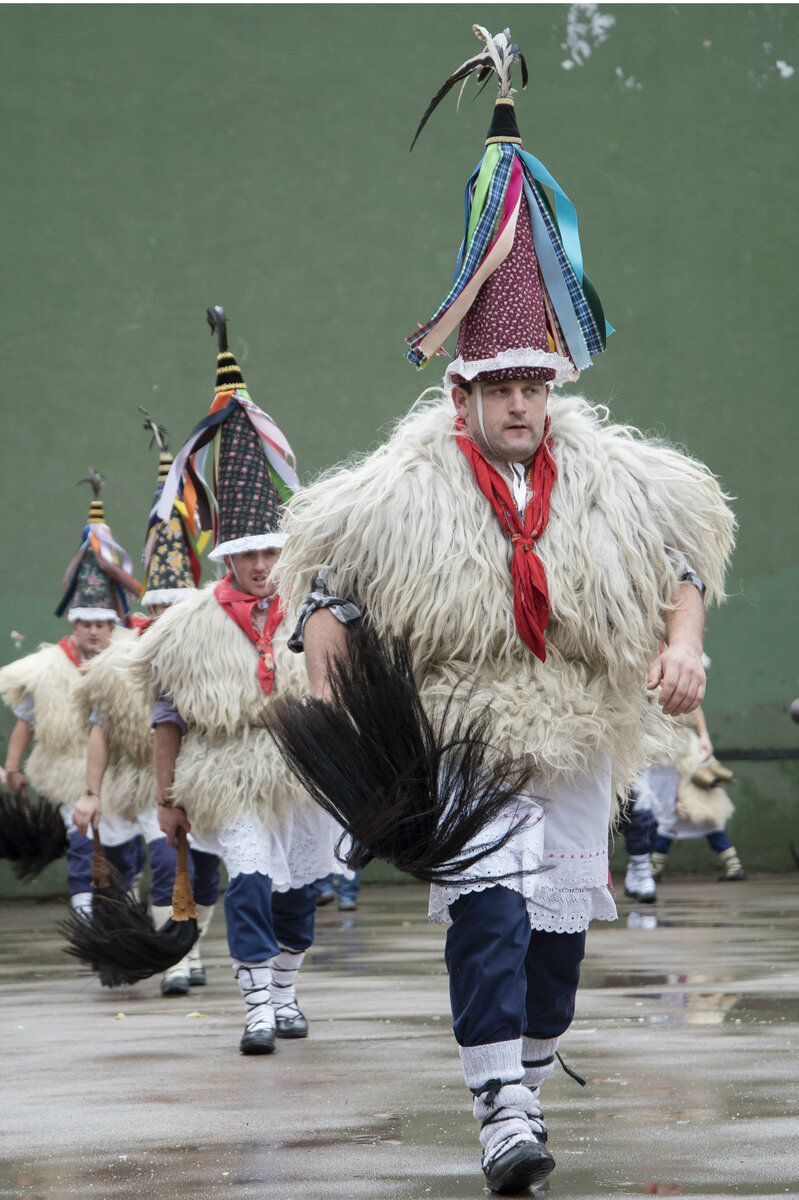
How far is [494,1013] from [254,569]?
2.76 meters

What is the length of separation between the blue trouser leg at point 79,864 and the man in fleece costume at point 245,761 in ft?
12.0

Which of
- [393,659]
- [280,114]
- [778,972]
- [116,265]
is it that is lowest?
[778,972]

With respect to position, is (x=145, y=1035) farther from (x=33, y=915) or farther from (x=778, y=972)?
(x=33, y=915)

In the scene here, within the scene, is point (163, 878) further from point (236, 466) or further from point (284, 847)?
point (236, 466)

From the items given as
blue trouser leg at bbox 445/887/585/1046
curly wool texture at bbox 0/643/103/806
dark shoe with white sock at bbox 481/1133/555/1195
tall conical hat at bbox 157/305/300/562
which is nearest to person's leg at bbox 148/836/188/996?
curly wool texture at bbox 0/643/103/806

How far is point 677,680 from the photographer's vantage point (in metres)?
3.53

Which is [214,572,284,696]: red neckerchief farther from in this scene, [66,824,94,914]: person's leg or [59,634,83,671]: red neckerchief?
[59,634,83,671]: red neckerchief

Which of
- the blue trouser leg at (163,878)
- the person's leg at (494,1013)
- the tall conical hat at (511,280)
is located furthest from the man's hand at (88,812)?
the person's leg at (494,1013)

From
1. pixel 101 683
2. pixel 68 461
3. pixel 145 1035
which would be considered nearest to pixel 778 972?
pixel 145 1035

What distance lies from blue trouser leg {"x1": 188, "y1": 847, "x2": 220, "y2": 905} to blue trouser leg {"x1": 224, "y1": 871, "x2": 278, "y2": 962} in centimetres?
150

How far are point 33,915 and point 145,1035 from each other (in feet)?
20.8

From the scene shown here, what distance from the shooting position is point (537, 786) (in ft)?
12.3

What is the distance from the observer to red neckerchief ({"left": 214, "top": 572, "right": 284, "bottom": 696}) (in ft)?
19.0

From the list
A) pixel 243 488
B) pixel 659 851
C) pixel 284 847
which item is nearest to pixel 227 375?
pixel 243 488
